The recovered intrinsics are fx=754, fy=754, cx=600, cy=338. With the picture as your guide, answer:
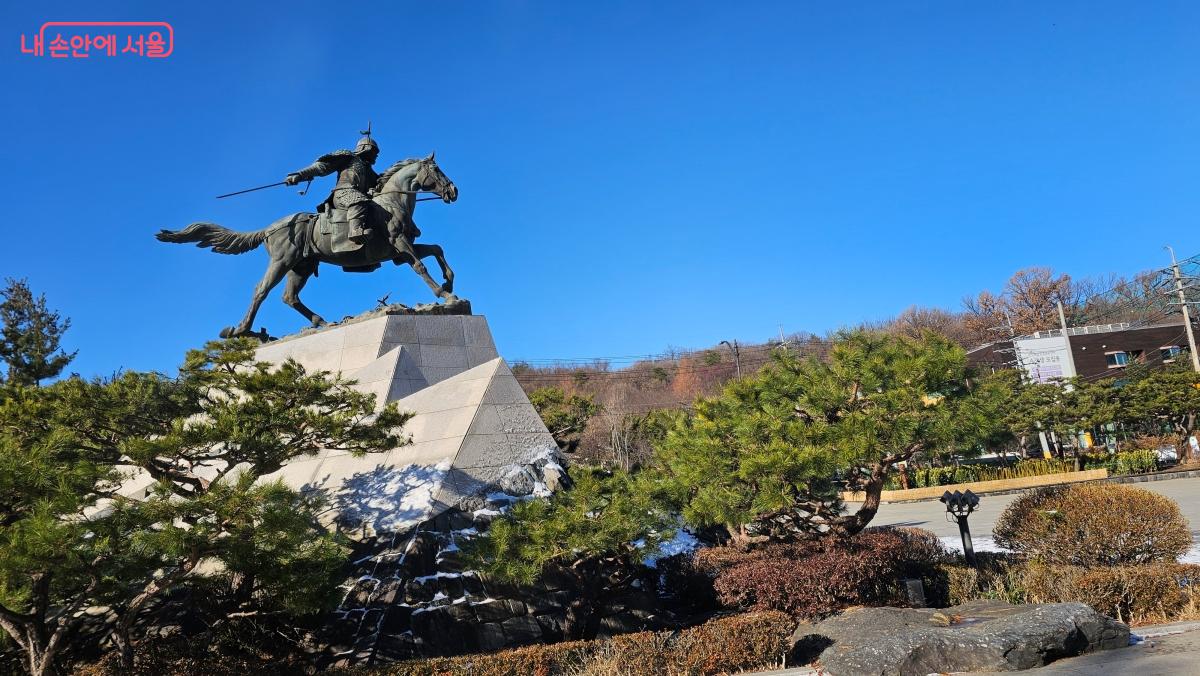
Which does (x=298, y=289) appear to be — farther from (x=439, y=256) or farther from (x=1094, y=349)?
(x=1094, y=349)

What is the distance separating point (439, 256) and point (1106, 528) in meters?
10.0

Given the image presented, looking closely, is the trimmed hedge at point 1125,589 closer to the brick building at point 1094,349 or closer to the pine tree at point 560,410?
the pine tree at point 560,410

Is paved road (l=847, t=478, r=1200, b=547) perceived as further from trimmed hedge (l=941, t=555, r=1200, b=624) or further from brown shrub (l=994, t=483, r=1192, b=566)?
trimmed hedge (l=941, t=555, r=1200, b=624)

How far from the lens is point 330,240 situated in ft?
41.0

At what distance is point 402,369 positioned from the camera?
1066 cm

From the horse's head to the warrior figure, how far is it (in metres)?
0.92

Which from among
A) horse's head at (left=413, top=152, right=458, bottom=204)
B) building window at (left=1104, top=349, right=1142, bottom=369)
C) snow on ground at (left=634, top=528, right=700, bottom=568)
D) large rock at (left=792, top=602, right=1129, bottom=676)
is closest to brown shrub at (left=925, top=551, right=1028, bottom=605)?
large rock at (left=792, top=602, right=1129, bottom=676)

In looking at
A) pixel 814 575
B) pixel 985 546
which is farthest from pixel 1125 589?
pixel 985 546

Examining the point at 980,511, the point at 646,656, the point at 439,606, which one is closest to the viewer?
the point at 646,656

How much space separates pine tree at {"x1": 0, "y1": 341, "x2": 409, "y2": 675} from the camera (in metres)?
4.86

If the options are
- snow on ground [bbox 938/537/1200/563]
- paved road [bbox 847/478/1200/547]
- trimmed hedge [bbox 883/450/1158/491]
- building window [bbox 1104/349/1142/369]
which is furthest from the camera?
building window [bbox 1104/349/1142/369]

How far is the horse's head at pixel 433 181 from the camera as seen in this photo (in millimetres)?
12539

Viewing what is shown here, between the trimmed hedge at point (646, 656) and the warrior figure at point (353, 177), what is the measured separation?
796 centimetres

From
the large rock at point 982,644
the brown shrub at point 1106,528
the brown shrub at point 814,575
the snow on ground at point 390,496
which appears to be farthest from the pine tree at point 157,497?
the brown shrub at point 1106,528
